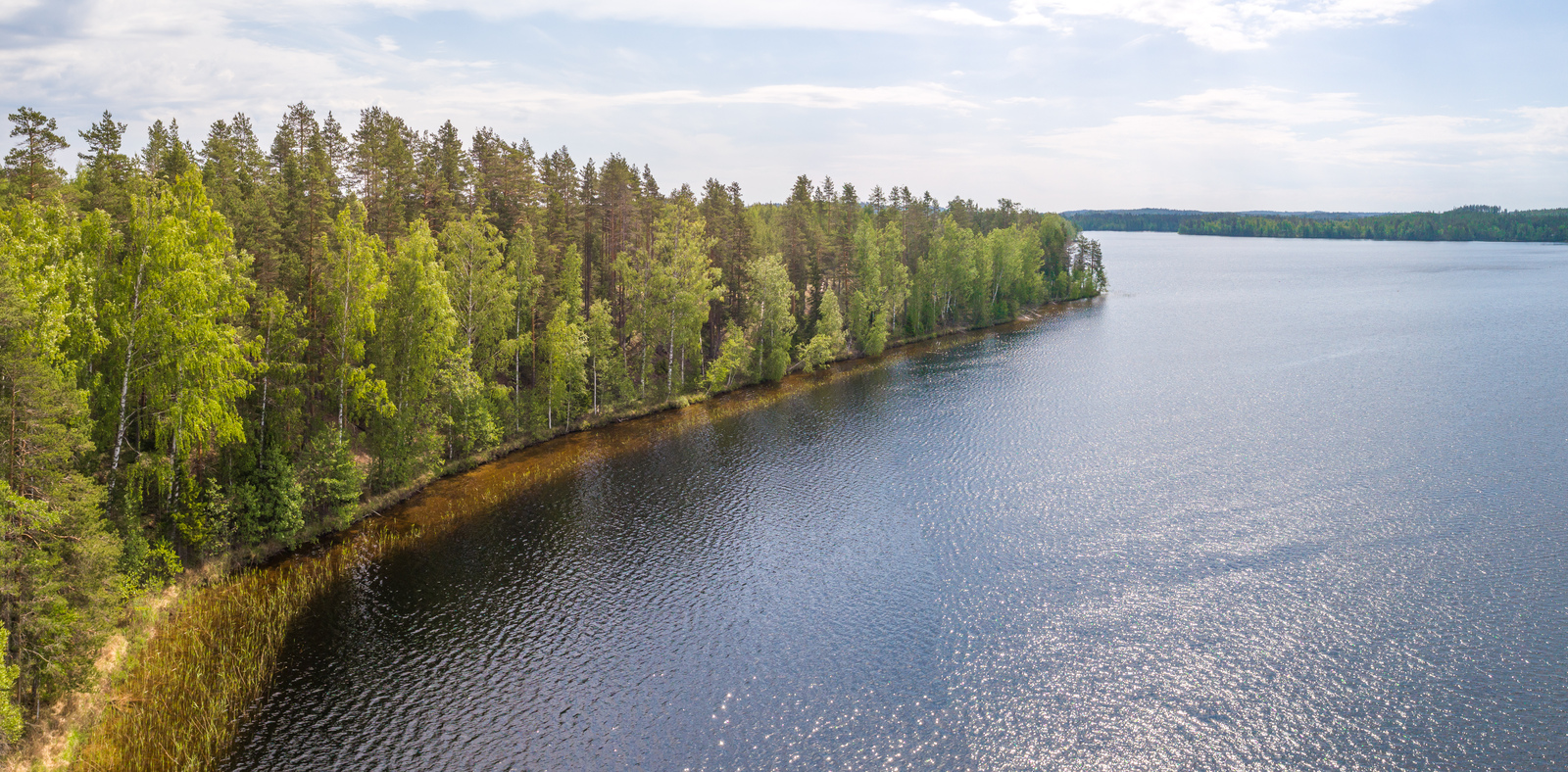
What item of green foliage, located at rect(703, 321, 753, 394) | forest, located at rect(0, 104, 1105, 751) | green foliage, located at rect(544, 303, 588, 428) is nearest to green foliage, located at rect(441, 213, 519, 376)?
forest, located at rect(0, 104, 1105, 751)

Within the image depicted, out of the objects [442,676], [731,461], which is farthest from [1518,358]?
[442,676]

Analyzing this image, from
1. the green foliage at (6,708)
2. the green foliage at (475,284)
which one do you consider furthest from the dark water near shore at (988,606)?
the green foliage at (475,284)

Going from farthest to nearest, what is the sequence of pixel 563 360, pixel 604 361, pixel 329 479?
pixel 604 361 < pixel 563 360 < pixel 329 479

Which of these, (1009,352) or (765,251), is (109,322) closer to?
(765,251)

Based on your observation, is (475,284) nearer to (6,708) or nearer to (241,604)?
(241,604)

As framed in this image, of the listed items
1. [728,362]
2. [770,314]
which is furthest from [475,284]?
[770,314]

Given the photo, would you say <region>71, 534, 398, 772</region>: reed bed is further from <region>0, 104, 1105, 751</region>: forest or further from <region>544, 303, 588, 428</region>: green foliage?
<region>544, 303, 588, 428</region>: green foliage

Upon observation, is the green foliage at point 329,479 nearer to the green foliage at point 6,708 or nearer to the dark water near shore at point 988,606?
the dark water near shore at point 988,606
